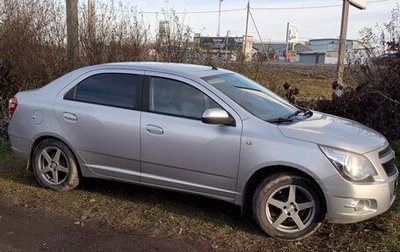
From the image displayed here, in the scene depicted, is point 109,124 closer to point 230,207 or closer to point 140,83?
point 140,83

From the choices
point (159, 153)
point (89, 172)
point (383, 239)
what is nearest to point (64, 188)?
point (89, 172)

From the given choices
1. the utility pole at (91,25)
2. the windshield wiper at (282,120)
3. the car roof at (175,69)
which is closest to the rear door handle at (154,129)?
the car roof at (175,69)

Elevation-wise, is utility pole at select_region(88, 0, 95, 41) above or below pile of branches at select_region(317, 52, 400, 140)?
above

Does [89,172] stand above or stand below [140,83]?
below

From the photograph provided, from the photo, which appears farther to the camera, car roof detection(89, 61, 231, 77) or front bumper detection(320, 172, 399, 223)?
car roof detection(89, 61, 231, 77)

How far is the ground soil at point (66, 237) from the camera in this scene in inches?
172

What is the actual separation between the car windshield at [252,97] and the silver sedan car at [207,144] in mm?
20

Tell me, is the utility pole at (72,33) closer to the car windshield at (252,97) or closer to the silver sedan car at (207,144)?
the silver sedan car at (207,144)

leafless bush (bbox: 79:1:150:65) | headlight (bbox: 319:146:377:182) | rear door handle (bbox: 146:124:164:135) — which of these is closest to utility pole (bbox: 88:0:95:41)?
leafless bush (bbox: 79:1:150:65)

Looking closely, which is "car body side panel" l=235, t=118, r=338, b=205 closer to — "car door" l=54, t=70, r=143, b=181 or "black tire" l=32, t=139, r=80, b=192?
"car door" l=54, t=70, r=143, b=181

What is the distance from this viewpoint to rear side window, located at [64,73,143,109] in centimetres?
536

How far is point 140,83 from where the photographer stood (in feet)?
17.6

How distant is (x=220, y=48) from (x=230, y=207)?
5.35 m

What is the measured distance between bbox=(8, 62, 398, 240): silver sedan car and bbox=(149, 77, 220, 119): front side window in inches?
0.4
